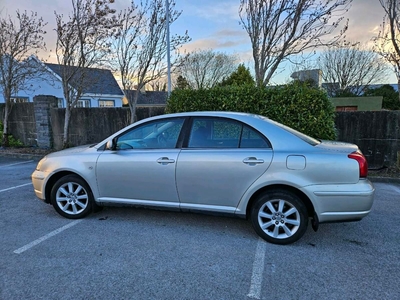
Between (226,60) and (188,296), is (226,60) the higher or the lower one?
the higher one

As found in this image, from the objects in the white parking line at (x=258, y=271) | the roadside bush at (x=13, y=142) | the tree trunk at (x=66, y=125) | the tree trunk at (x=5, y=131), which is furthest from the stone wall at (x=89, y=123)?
the white parking line at (x=258, y=271)

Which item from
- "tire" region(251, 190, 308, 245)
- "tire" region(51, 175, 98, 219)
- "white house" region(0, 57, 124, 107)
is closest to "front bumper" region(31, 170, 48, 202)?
"tire" region(51, 175, 98, 219)

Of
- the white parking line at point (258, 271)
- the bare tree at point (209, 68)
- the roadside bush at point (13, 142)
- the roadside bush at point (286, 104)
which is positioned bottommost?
the white parking line at point (258, 271)

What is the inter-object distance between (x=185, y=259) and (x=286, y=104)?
187 inches

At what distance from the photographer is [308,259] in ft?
8.96

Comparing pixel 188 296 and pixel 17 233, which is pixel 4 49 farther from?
pixel 188 296

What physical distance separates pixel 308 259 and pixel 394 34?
6.98m

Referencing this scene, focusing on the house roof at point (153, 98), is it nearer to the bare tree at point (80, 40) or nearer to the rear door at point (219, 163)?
the bare tree at point (80, 40)

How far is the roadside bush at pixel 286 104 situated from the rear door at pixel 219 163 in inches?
131

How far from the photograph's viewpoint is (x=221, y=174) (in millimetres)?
3137

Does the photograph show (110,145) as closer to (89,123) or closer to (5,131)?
(89,123)

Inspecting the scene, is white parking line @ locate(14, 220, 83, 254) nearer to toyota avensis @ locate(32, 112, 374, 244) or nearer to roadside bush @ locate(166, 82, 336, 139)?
toyota avensis @ locate(32, 112, 374, 244)

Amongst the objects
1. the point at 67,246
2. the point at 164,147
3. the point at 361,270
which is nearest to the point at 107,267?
the point at 67,246

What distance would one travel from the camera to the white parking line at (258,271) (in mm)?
2234
